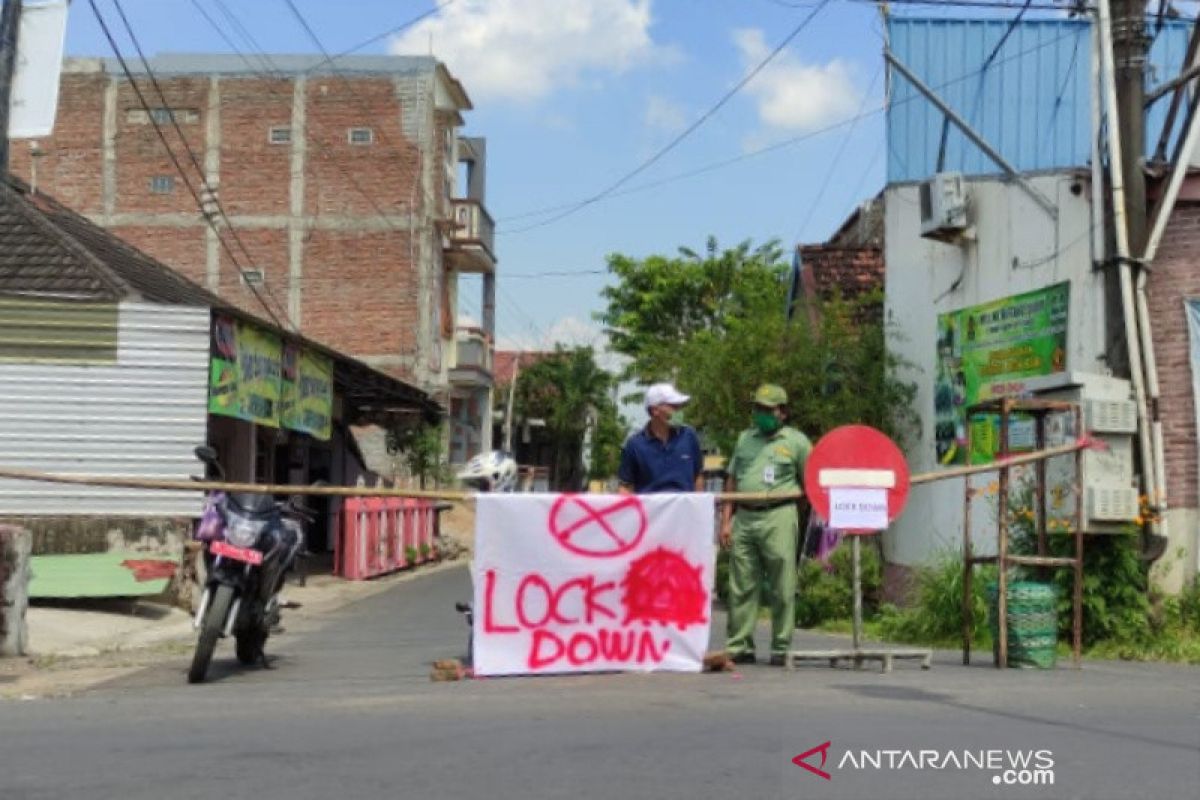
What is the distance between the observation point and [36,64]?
14930mm

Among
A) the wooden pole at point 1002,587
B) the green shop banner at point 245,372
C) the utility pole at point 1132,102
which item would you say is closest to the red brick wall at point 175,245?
the green shop banner at point 245,372

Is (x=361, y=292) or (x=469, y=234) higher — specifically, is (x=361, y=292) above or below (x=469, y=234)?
below

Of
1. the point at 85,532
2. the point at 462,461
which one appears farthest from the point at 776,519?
the point at 462,461

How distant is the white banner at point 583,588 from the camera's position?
914 cm

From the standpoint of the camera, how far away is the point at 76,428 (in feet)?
55.3

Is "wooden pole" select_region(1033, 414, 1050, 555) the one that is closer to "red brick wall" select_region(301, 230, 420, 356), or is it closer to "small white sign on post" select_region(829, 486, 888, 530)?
"small white sign on post" select_region(829, 486, 888, 530)

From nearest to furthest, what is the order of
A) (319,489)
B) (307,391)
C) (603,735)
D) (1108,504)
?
(603,735), (319,489), (1108,504), (307,391)

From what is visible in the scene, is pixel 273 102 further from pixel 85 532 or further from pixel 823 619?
pixel 823 619

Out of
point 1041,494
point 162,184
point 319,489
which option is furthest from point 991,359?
point 162,184

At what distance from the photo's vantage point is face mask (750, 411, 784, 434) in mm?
9594

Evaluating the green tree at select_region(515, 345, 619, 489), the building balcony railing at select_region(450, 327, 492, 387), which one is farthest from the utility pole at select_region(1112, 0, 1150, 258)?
the green tree at select_region(515, 345, 619, 489)

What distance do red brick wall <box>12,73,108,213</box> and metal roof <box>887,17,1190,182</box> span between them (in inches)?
1203

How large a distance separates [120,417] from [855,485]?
408 inches

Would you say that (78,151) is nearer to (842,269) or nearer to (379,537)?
(379,537)
